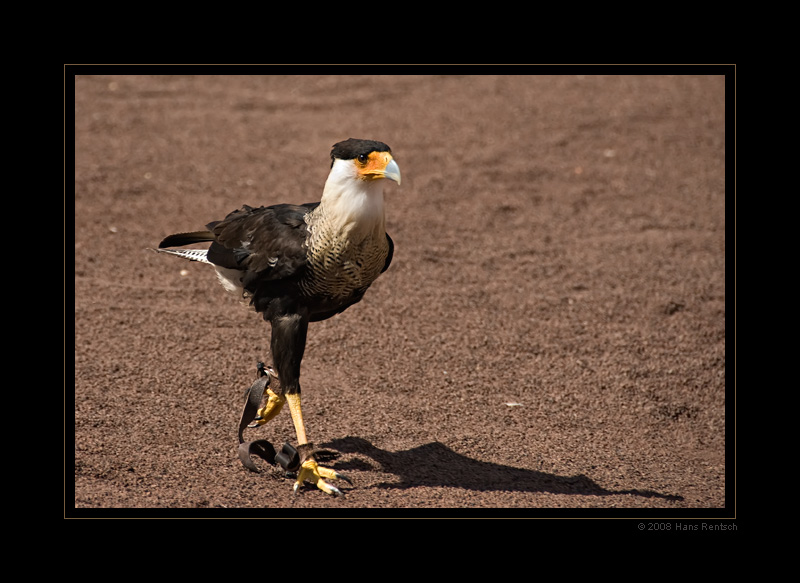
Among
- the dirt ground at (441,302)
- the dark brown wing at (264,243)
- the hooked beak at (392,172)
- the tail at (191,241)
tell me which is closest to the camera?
the hooked beak at (392,172)

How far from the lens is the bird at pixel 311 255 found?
3959mm

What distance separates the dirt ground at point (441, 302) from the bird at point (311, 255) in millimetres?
638

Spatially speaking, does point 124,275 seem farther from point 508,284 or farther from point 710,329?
point 710,329

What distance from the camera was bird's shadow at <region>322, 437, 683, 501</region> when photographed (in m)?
4.36

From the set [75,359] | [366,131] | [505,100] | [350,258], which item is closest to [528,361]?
[350,258]

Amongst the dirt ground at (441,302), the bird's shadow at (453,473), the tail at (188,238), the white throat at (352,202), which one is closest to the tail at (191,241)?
the tail at (188,238)

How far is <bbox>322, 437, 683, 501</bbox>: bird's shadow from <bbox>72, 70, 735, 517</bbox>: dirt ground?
2cm

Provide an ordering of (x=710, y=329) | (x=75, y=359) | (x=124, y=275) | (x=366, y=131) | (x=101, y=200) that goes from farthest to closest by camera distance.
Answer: (x=366, y=131) < (x=101, y=200) < (x=124, y=275) < (x=710, y=329) < (x=75, y=359)

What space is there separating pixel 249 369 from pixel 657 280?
136 inches

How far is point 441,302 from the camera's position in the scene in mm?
6449

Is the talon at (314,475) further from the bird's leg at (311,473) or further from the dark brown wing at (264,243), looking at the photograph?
the dark brown wing at (264,243)

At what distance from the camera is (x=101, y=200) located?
25.4 ft

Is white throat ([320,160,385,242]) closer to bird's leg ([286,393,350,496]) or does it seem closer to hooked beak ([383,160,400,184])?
hooked beak ([383,160,400,184])

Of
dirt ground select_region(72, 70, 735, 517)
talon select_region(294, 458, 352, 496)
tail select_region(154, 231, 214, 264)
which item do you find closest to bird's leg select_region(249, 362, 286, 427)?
dirt ground select_region(72, 70, 735, 517)
